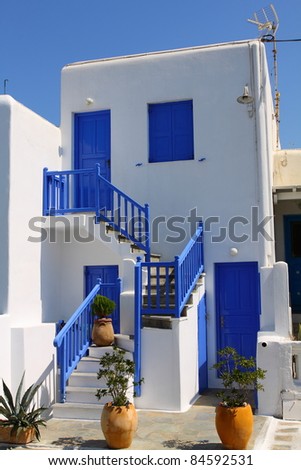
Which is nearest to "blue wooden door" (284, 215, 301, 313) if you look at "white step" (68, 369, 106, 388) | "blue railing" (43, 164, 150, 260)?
"blue railing" (43, 164, 150, 260)

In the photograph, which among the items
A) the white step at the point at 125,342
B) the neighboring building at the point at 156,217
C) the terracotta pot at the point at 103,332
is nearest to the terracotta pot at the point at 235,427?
the neighboring building at the point at 156,217

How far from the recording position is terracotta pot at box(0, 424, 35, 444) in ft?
24.2

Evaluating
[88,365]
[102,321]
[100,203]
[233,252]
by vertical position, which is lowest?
[88,365]

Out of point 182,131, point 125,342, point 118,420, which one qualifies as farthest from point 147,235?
point 118,420

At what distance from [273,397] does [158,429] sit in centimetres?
206

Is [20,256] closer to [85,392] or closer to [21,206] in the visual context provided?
[21,206]

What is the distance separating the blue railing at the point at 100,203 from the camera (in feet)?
35.4

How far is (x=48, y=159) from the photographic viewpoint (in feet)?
37.4

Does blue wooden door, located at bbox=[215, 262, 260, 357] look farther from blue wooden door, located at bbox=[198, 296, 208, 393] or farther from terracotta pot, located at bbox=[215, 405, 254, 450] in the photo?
terracotta pot, located at bbox=[215, 405, 254, 450]

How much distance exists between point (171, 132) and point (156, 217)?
6.49ft

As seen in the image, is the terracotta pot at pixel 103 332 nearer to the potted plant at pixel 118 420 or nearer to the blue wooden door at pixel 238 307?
the potted plant at pixel 118 420

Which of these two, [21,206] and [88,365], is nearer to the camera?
[88,365]

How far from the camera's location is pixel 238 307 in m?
11.3
